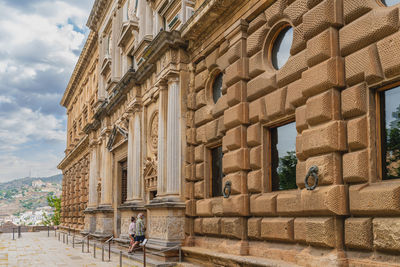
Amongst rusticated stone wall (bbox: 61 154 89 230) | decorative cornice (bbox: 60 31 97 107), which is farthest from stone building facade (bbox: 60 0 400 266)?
rusticated stone wall (bbox: 61 154 89 230)

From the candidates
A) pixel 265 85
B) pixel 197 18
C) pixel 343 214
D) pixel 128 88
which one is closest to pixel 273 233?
pixel 343 214

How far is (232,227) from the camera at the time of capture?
1113 cm

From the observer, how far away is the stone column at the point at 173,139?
14.4m

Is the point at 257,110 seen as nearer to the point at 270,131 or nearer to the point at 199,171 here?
the point at 270,131

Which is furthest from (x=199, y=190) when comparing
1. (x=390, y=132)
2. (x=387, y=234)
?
(x=387, y=234)

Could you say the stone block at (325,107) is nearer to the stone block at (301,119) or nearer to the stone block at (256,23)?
the stone block at (301,119)

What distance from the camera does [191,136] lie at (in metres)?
14.2

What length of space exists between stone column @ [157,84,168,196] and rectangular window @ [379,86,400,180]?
8.66 meters

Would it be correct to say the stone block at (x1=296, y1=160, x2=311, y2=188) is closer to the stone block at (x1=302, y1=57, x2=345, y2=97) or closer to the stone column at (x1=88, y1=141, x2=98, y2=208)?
the stone block at (x1=302, y1=57, x2=345, y2=97)

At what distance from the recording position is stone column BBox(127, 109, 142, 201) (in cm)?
1847

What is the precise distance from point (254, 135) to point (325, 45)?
3.02 meters

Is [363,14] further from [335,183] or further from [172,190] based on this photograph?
[172,190]

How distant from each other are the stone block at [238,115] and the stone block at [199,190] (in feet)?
8.59

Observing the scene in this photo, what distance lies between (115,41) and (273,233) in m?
17.7
